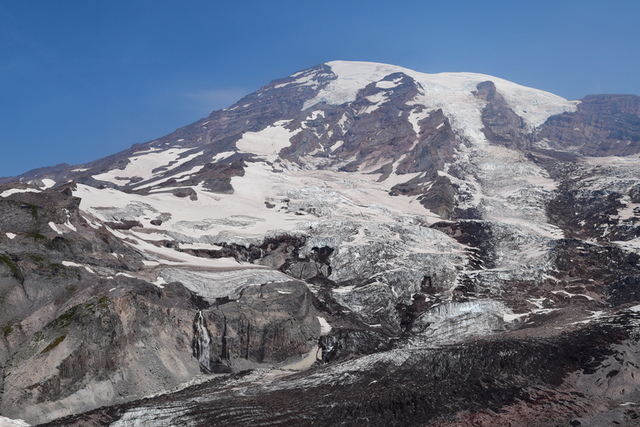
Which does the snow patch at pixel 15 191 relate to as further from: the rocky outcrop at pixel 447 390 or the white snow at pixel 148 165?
the white snow at pixel 148 165

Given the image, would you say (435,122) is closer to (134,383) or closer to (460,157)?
(460,157)

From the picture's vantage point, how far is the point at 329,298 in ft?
182

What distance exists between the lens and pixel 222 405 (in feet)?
106

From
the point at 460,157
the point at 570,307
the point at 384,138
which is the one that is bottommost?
the point at 570,307

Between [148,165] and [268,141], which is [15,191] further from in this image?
[268,141]

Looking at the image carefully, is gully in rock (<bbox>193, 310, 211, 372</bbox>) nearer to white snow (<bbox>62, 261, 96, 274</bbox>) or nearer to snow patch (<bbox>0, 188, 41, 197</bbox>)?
white snow (<bbox>62, 261, 96, 274</bbox>)

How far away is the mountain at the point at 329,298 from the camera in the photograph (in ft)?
104

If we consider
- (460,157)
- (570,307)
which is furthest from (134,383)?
(460,157)

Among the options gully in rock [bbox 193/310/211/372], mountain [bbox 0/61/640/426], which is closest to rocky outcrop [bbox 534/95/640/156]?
mountain [bbox 0/61/640/426]

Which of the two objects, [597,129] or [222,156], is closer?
[222,156]

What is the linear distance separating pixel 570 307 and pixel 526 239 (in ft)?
64.2

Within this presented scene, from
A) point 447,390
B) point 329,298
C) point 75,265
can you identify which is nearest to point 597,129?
point 329,298

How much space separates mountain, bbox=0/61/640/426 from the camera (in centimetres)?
3177

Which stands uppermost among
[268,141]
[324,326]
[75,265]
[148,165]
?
[268,141]
